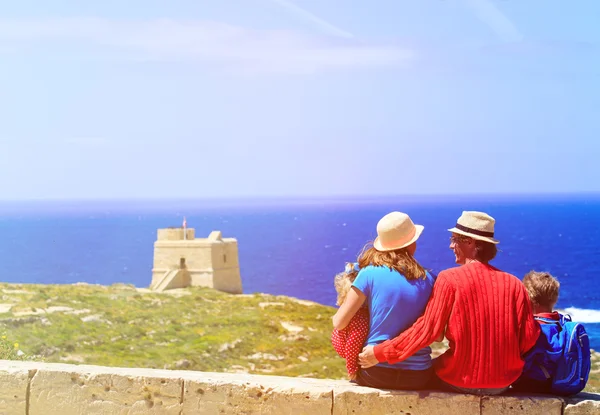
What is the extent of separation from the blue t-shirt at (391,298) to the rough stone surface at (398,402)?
1.16 feet

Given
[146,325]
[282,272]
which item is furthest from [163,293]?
[282,272]

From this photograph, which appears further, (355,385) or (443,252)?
(443,252)

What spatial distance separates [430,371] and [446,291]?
0.59m

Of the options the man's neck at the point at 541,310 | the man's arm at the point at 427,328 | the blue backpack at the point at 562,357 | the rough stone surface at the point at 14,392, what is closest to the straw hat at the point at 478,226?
the man's arm at the point at 427,328

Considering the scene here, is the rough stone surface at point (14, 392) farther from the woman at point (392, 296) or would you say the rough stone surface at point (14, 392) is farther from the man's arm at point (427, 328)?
the man's arm at point (427, 328)

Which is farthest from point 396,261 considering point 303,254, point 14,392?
point 303,254

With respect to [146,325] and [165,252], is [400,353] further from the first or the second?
[165,252]

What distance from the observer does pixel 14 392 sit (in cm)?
512

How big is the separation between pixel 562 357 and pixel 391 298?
111 cm

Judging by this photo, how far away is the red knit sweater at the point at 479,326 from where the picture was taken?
4398mm

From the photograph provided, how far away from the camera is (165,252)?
141ft

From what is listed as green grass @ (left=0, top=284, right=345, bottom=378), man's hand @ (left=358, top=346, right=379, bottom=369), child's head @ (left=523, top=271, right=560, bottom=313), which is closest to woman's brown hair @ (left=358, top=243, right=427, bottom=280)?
man's hand @ (left=358, top=346, right=379, bottom=369)

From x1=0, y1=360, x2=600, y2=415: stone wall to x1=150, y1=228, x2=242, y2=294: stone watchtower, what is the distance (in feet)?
118

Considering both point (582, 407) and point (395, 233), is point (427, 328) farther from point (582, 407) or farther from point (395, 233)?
point (582, 407)
